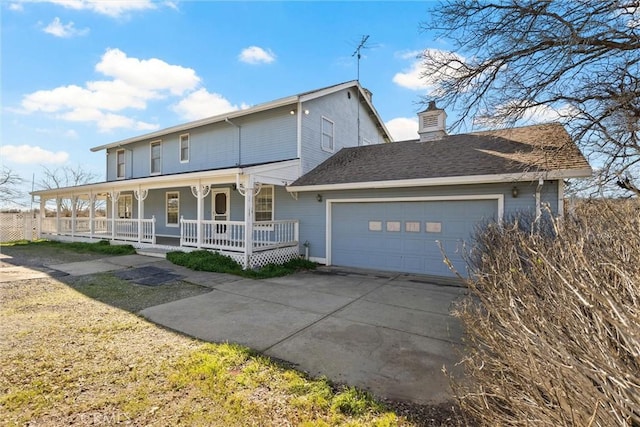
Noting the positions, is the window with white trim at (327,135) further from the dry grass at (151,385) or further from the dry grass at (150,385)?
the dry grass at (150,385)

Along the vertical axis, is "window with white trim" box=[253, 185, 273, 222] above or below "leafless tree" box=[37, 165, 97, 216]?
below

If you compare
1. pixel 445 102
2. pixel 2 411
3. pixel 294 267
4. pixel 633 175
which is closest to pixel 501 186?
pixel 633 175

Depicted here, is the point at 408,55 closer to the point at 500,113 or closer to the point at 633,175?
the point at 500,113

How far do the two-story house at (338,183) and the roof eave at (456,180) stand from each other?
28 mm

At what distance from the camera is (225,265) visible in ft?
31.7

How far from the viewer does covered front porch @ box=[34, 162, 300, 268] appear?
9.95 m

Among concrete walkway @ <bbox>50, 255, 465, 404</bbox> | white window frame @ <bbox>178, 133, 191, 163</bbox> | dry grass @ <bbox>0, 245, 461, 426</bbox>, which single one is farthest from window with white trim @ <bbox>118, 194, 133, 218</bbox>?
dry grass @ <bbox>0, 245, 461, 426</bbox>

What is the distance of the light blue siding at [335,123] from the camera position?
39.1 ft

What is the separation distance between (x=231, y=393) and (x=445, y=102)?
22.1 feet

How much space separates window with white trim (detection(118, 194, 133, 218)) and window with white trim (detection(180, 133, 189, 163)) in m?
5.16

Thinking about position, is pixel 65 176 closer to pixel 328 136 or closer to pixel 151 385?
pixel 328 136

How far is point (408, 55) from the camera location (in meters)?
7.07

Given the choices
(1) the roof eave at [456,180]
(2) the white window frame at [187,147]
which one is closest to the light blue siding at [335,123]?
(1) the roof eave at [456,180]

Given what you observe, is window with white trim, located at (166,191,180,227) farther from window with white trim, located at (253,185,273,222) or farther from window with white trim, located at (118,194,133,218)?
window with white trim, located at (253,185,273,222)
